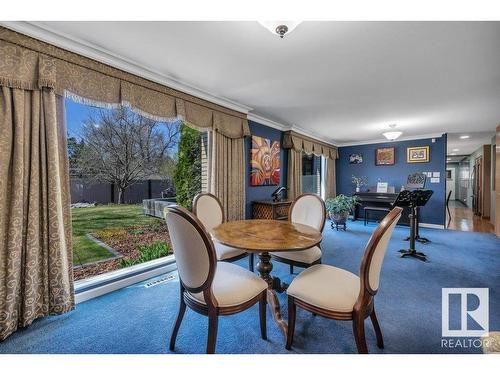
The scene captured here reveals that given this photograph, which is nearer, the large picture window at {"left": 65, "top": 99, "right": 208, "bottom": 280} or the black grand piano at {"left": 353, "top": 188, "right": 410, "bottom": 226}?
the large picture window at {"left": 65, "top": 99, "right": 208, "bottom": 280}

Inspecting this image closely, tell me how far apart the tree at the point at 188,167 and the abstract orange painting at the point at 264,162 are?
38.0 inches

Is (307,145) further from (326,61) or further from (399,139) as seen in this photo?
(326,61)

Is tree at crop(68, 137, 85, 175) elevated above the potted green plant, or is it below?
above

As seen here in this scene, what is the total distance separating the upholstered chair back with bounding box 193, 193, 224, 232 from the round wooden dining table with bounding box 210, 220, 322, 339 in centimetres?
35

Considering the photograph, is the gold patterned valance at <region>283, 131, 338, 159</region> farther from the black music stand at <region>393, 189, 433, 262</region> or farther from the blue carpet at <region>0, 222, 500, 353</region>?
the blue carpet at <region>0, 222, 500, 353</region>

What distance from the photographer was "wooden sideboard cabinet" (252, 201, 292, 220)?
3.54m

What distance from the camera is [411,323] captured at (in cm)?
172

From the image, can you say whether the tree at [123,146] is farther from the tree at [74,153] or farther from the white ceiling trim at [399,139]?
the white ceiling trim at [399,139]

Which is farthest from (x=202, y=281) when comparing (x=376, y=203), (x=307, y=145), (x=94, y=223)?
(x=376, y=203)

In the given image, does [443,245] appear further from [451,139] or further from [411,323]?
[451,139]

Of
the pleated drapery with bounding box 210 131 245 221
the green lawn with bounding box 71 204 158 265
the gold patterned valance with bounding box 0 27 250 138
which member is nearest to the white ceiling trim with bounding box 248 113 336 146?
the pleated drapery with bounding box 210 131 245 221

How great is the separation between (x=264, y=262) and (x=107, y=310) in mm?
1395
